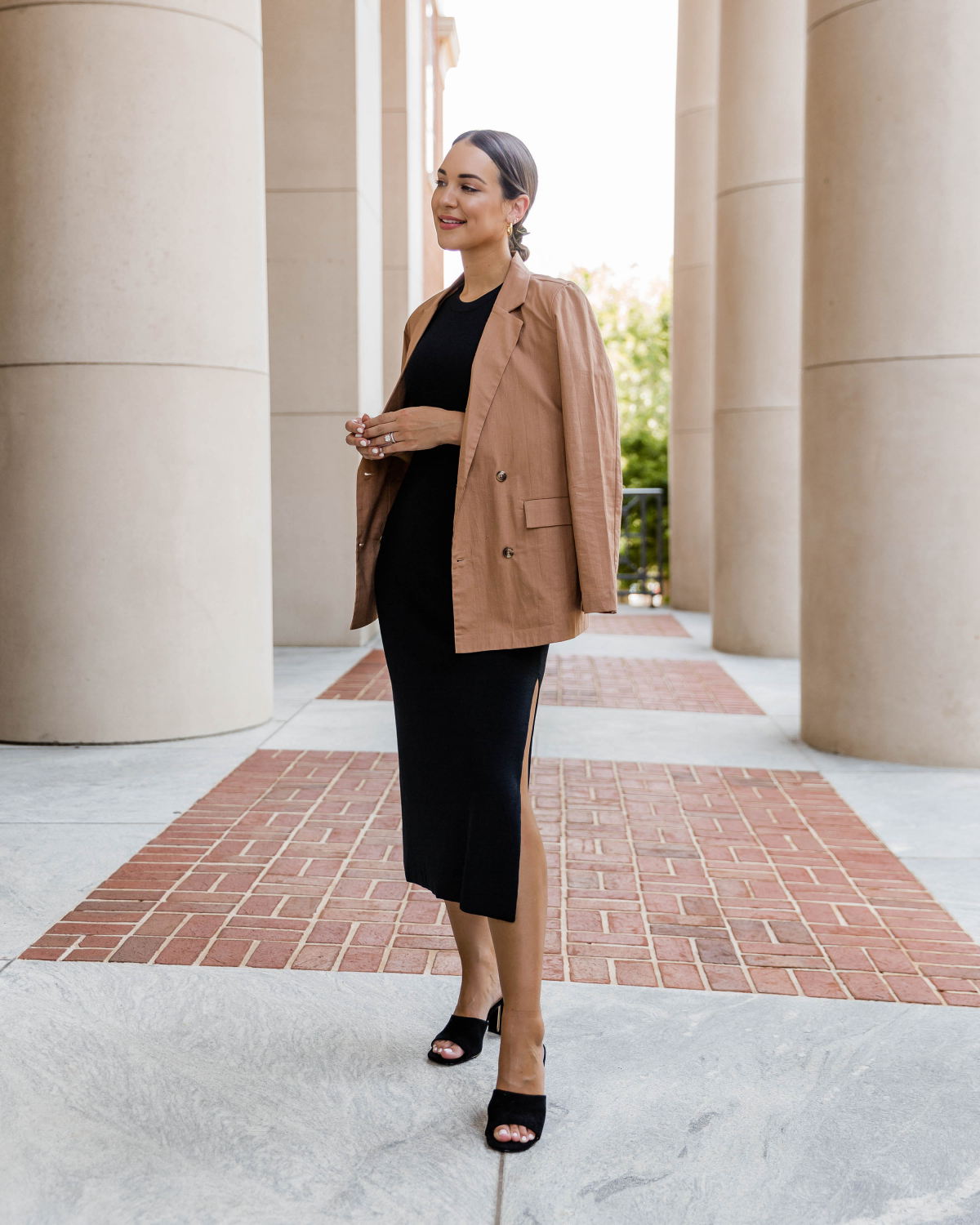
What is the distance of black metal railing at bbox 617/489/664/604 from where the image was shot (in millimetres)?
16641

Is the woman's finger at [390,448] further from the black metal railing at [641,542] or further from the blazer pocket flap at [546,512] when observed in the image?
the black metal railing at [641,542]

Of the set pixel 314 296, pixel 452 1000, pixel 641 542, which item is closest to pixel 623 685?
pixel 314 296

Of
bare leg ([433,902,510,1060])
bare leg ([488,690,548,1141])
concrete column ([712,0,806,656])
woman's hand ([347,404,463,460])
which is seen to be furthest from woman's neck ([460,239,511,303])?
concrete column ([712,0,806,656])

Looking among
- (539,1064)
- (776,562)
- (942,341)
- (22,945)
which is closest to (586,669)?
(776,562)

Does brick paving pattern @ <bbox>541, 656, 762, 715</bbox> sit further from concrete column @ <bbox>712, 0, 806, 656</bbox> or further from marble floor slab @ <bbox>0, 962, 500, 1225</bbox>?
marble floor slab @ <bbox>0, 962, 500, 1225</bbox>

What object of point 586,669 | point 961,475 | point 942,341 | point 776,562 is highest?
point 942,341

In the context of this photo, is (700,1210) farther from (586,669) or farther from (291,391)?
(291,391)

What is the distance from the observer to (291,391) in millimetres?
9961

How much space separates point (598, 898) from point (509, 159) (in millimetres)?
2298

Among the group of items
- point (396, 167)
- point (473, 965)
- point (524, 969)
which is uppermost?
point (396, 167)

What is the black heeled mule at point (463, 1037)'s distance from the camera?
A: 2.72 metres

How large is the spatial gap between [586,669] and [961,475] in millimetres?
3815

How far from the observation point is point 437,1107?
2529mm

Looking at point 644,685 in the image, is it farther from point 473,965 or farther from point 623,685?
point 473,965
